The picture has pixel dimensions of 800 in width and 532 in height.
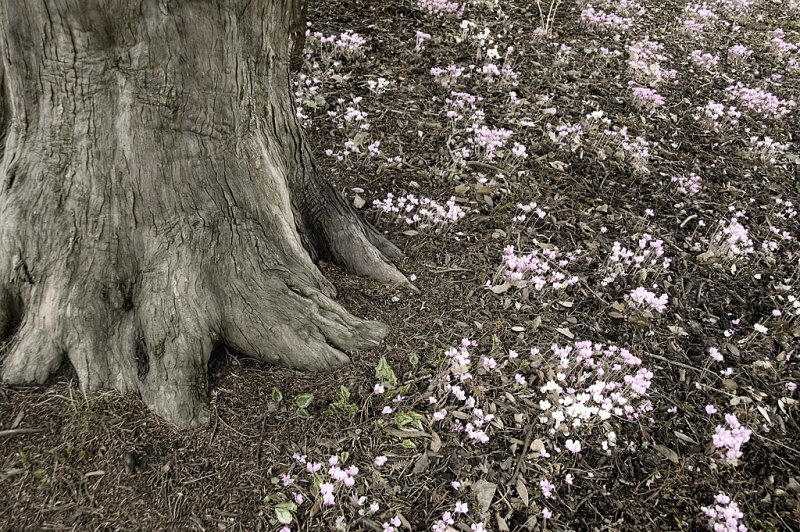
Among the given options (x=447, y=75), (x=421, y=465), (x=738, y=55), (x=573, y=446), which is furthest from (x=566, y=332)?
(x=738, y=55)

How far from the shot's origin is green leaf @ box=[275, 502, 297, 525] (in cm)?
277

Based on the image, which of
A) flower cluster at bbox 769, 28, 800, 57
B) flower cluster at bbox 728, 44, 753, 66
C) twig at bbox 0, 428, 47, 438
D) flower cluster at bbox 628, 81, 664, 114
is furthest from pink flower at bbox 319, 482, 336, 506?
flower cluster at bbox 769, 28, 800, 57

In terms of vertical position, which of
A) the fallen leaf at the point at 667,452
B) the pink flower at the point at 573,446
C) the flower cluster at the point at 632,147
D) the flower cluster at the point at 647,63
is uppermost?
the flower cluster at the point at 647,63

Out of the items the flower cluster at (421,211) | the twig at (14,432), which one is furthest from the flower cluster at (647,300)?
the twig at (14,432)

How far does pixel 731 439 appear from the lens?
11.3ft

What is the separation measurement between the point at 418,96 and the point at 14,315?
4717mm

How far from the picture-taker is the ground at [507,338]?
2.92 metres

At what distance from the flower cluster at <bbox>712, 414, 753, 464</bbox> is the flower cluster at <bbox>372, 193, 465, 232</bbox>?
2548mm

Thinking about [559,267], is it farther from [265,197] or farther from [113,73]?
[113,73]

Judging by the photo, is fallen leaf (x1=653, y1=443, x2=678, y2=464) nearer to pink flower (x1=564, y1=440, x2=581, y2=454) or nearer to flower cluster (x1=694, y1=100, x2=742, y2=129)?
pink flower (x1=564, y1=440, x2=581, y2=454)

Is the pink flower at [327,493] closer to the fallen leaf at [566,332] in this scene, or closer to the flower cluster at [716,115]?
the fallen leaf at [566,332]

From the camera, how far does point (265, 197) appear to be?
3338 millimetres

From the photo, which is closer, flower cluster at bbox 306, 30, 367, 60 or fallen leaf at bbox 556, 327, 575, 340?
→ fallen leaf at bbox 556, 327, 575, 340

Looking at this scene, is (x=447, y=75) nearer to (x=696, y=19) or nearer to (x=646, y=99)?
(x=646, y=99)
